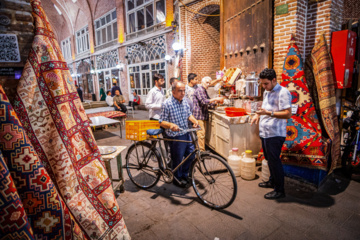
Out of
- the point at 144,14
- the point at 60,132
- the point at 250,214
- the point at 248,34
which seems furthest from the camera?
the point at 144,14

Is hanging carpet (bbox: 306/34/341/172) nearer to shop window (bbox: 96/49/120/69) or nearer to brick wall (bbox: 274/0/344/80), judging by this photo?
brick wall (bbox: 274/0/344/80)

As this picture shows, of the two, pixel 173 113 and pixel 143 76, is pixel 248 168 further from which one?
pixel 143 76

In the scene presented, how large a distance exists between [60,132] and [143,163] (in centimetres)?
251

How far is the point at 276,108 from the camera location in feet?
10.6

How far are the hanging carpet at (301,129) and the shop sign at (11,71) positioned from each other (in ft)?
13.1

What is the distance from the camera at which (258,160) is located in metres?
4.55

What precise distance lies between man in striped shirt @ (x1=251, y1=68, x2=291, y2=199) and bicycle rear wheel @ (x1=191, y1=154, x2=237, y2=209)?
71 cm

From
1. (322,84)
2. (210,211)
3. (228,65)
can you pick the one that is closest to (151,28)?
(228,65)

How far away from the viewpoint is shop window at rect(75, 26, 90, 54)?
71.5 ft

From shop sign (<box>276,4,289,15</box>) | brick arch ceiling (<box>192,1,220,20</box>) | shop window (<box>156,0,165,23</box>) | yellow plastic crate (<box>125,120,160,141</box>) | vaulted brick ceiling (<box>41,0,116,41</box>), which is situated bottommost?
yellow plastic crate (<box>125,120,160,141</box>)

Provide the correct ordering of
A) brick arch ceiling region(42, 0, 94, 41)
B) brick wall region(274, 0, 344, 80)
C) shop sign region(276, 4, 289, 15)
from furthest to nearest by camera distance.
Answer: brick arch ceiling region(42, 0, 94, 41)
shop sign region(276, 4, 289, 15)
brick wall region(274, 0, 344, 80)

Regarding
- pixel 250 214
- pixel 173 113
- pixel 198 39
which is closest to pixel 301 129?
pixel 250 214

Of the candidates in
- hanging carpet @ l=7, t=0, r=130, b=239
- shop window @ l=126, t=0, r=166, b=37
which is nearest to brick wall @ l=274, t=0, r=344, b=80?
hanging carpet @ l=7, t=0, r=130, b=239

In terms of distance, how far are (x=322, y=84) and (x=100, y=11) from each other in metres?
19.9
